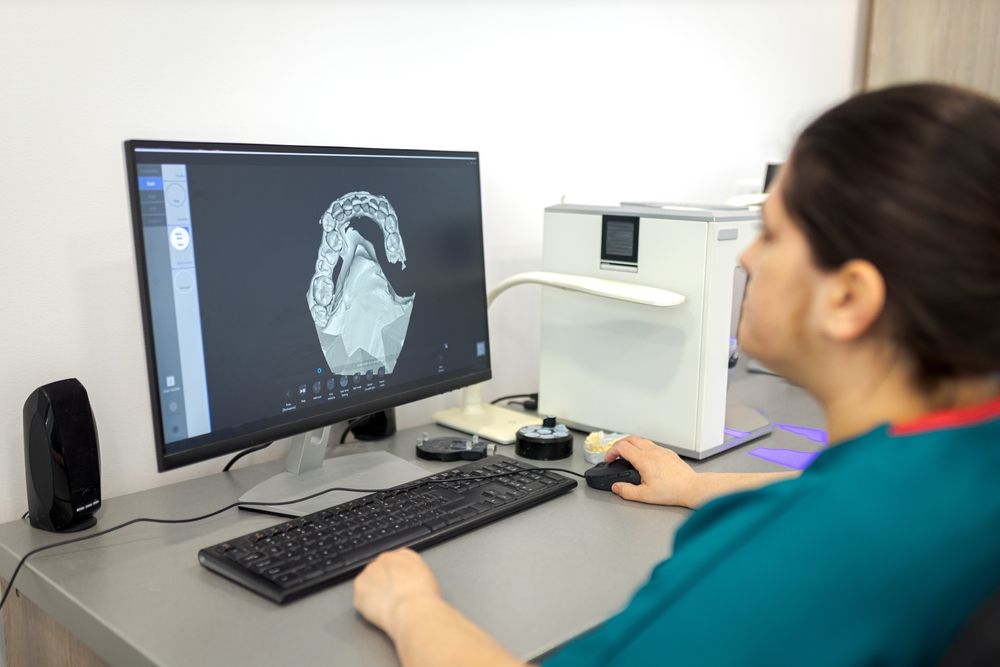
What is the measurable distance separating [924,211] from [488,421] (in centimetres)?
101

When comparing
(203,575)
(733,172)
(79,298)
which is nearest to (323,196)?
(79,298)

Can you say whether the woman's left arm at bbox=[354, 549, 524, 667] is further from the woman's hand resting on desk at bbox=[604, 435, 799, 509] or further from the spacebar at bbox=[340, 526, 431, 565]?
the woman's hand resting on desk at bbox=[604, 435, 799, 509]

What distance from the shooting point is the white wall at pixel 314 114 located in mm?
1174

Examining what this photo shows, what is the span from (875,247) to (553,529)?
61 cm

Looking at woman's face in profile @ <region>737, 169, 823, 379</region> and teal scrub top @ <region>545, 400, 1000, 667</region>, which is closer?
teal scrub top @ <region>545, 400, 1000, 667</region>

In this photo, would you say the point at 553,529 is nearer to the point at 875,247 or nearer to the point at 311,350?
Result: the point at 311,350

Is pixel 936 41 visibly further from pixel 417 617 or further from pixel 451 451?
pixel 417 617

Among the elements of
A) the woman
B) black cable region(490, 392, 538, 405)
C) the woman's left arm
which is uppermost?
the woman

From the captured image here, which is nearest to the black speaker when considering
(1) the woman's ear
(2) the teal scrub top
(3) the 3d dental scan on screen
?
(3) the 3d dental scan on screen

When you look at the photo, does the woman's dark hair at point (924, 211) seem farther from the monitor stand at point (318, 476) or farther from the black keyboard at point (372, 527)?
the monitor stand at point (318, 476)

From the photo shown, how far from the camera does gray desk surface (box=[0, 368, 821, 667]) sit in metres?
0.88

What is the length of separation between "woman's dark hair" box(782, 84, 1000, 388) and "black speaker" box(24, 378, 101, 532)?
892 mm

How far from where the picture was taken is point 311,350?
1188 mm

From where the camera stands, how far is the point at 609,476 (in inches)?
50.6
